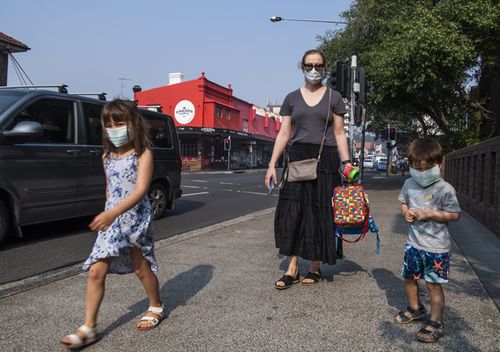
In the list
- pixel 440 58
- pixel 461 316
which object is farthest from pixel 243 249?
pixel 440 58

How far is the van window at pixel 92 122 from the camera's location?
258 inches

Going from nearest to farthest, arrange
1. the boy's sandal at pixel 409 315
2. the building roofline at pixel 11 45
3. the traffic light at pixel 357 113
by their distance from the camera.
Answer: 1. the boy's sandal at pixel 409 315
2. the traffic light at pixel 357 113
3. the building roofline at pixel 11 45

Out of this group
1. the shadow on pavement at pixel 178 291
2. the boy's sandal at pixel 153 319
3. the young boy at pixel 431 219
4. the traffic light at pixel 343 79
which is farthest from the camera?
the traffic light at pixel 343 79

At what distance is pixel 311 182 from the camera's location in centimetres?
405

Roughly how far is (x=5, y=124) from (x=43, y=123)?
24.3 inches

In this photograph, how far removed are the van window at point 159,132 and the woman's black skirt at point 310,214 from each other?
14.4 ft

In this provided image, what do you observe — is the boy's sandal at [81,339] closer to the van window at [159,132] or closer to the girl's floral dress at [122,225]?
the girl's floral dress at [122,225]

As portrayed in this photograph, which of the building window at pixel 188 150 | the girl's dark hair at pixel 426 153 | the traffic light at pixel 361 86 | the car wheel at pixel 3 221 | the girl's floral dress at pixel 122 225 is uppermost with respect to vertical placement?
the traffic light at pixel 361 86

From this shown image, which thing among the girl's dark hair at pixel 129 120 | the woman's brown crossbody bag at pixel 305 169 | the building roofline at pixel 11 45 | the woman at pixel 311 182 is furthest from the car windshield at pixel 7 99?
the building roofline at pixel 11 45

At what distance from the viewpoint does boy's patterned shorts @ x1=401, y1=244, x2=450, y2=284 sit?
2.96 metres

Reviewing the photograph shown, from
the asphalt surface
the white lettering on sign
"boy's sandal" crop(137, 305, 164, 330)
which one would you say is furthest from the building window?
"boy's sandal" crop(137, 305, 164, 330)

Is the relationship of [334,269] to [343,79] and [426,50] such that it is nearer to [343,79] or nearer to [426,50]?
[343,79]

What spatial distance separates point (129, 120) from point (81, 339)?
4.35ft

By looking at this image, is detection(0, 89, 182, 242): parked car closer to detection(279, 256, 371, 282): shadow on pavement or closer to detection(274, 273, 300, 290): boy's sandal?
detection(279, 256, 371, 282): shadow on pavement
